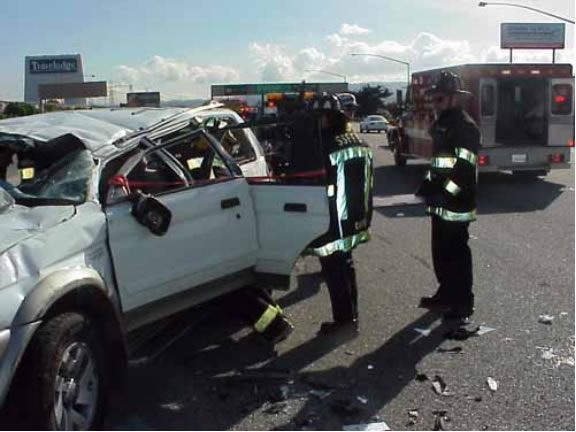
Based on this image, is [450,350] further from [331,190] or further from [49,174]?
[49,174]

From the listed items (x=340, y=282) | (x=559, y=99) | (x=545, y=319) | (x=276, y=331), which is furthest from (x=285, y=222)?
(x=559, y=99)

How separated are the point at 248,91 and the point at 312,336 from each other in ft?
53.0

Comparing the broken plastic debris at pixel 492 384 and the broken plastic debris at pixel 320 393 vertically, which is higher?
the broken plastic debris at pixel 492 384

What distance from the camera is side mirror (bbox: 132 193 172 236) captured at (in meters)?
4.15

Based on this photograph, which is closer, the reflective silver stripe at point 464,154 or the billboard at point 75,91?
the reflective silver stripe at point 464,154

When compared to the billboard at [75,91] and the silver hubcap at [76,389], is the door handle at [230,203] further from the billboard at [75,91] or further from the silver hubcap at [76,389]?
the billboard at [75,91]

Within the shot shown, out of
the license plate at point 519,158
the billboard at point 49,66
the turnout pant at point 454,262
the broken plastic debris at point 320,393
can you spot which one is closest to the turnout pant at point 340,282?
the turnout pant at point 454,262

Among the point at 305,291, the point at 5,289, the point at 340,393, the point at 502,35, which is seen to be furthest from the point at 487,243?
the point at 502,35

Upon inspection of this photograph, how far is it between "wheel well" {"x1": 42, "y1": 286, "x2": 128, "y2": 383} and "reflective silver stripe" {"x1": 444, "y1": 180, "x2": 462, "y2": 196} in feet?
10.4

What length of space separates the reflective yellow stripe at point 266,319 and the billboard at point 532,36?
63.6 m

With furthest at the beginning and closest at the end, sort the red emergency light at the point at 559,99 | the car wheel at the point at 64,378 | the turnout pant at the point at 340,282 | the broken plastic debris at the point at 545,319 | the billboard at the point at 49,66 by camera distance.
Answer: the billboard at the point at 49,66
the red emergency light at the point at 559,99
the broken plastic debris at the point at 545,319
the turnout pant at the point at 340,282
the car wheel at the point at 64,378

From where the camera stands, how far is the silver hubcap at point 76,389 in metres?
3.40

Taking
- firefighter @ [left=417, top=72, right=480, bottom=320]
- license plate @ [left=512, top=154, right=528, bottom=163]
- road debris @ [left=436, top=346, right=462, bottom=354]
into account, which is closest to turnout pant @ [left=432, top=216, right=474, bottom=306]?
firefighter @ [left=417, top=72, right=480, bottom=320]

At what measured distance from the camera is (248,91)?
21.1 meters
